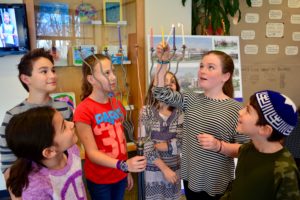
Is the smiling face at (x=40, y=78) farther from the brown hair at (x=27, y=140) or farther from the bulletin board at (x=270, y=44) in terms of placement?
the bulletin board at (x=270, y=44)

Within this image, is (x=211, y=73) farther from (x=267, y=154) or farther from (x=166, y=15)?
(x=166, y=15)

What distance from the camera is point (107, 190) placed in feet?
4.60

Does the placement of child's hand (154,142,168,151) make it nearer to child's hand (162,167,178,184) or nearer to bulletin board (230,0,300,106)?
child's hand (162,167,178,184)

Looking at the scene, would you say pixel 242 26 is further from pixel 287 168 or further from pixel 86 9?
pixel 287 168

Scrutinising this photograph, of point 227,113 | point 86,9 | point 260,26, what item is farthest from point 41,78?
point 260,26

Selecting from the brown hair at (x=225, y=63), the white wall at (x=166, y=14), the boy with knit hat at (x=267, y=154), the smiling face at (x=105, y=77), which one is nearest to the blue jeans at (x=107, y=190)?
the smiling face at (x=105, y=77)

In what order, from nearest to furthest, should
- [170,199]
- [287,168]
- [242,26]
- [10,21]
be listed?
1. [287,168]
2. [170,199]
3. [10,21]
4. [242,26]

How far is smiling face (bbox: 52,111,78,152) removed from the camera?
1022 millimetres

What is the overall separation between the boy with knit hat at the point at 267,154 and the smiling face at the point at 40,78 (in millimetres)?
881

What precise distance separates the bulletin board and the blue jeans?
2595mm

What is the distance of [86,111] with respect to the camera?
4.28 ft

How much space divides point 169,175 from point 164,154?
12 cm

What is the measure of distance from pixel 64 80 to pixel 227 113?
64.9 inches

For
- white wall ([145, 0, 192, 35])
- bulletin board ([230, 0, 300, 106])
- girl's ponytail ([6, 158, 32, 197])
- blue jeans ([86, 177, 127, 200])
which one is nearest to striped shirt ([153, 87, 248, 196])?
blue jeans ([86, 177, 127, 200])
